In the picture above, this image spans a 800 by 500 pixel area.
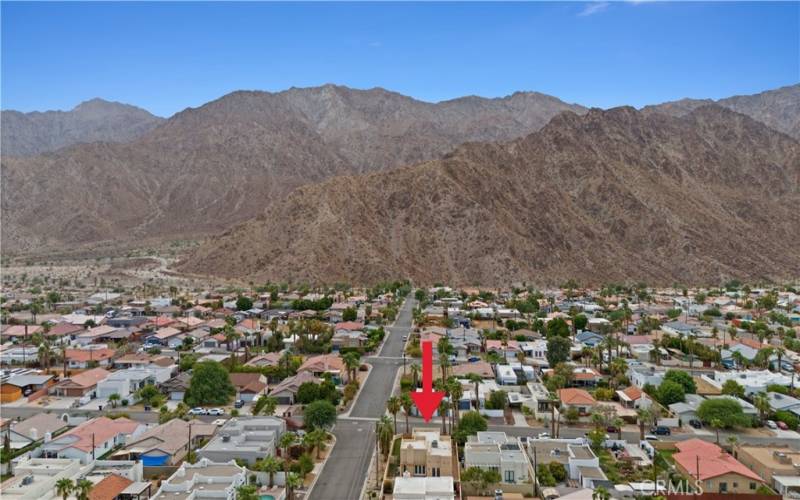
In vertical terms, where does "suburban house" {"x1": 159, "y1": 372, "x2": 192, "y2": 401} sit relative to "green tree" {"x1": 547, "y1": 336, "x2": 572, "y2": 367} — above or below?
below

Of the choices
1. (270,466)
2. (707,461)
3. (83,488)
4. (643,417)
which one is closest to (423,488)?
(270,466)

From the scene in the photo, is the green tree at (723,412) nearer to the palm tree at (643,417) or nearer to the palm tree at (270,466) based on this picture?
the palm tree at (643,417)

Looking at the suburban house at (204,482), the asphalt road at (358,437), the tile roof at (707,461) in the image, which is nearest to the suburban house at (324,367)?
the asphalt road at (358,437)

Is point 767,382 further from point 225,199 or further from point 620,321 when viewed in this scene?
point 225,199

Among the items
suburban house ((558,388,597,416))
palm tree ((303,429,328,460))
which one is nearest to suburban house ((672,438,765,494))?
suburban house ((558,388,597,416))

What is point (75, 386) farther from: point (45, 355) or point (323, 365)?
point (323, 365)

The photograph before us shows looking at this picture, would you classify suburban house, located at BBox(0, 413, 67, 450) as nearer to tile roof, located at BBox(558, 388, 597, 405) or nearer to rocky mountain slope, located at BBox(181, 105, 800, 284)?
tile roof, located at BBox(558, 388, 597, 405)
